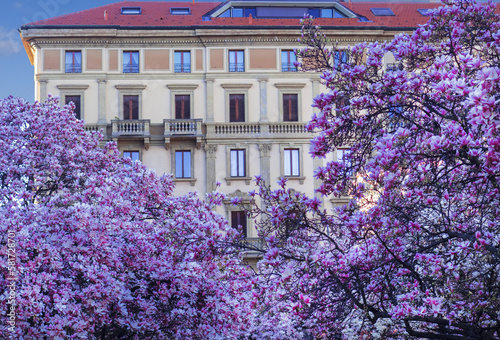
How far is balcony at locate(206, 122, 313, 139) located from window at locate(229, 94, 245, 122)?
1.57 feet

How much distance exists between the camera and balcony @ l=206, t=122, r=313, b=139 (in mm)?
45844

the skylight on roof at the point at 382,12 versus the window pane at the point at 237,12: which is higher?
the skylight on roof at the point at 382,12

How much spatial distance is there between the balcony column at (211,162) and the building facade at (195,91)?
0.19ft

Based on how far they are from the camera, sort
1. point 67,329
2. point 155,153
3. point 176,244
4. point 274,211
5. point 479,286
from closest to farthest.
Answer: point 479,286
point 274,211
point 176,244
point 67,329
point 155,153

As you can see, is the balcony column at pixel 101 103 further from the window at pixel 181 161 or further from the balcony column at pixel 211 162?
the balcony column at pixel 211 162

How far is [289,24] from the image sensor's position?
47.9 m

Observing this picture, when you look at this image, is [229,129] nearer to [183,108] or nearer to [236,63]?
[183,108]

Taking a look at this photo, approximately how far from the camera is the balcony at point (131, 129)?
147 feet

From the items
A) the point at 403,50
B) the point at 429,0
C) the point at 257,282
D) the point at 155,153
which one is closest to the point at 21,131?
the point at 257,282

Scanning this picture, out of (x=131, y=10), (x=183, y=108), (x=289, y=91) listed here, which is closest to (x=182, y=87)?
(x=183, y=108)

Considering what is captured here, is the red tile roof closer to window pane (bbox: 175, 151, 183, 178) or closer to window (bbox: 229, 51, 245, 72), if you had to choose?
window (bbox: 229, 51, 245, 72)

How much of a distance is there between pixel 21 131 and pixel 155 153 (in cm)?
2155

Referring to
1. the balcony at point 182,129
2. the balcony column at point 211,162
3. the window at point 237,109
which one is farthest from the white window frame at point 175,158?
the window at point 237,109

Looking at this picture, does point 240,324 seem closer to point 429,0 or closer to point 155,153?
point 155,153
